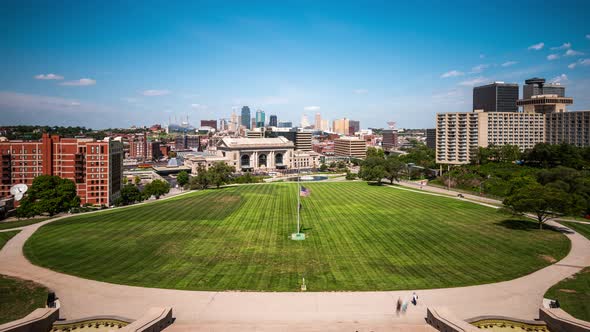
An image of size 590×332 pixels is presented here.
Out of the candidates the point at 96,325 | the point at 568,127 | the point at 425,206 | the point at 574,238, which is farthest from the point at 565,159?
the point at 96,325

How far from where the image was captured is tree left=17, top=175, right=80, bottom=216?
6331 centimetres

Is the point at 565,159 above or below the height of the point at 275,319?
above

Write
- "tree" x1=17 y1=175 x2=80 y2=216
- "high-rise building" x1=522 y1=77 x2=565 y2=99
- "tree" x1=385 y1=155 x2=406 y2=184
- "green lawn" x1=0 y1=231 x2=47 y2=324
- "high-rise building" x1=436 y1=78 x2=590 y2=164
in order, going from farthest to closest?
1. "high-rise building" x1=522 y1=77 x2=565 y2=99
2. "high-rise building" x1=436 y1=78 x2=590 y2=164
3. "tree" x1=385 y1=155 x2=406 y2=184
4. "tree" x1=17 y1=175 x2=80 y2=216
5. "green lawn" x1=0 y1=231 x2=47 y2=324

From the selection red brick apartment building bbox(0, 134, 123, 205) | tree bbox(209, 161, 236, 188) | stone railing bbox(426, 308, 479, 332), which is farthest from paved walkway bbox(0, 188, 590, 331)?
tree bbox(209, 161, 236, 188)

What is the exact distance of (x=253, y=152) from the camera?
17775 cm

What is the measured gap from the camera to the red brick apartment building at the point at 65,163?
79500mm

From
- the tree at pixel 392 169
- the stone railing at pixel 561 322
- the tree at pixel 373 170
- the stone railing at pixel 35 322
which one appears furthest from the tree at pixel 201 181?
the stone railing at pixel 561 322

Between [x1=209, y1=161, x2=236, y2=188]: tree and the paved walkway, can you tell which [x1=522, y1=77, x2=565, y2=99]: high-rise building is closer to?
[x1=209, y1=161, x2=236, y2=188]: tree

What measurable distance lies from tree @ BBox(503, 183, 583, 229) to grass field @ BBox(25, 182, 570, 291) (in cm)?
262

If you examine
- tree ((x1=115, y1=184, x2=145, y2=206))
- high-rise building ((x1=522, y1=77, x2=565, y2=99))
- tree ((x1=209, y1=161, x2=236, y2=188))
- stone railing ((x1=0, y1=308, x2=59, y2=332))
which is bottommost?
tree ((x1=115, y1=184, x2=145, y2=206))

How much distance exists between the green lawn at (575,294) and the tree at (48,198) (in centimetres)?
6858

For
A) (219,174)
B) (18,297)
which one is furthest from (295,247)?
(219,174)

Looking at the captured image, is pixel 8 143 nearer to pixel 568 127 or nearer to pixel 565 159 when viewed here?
pixel 565 159

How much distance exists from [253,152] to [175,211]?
118382mm
